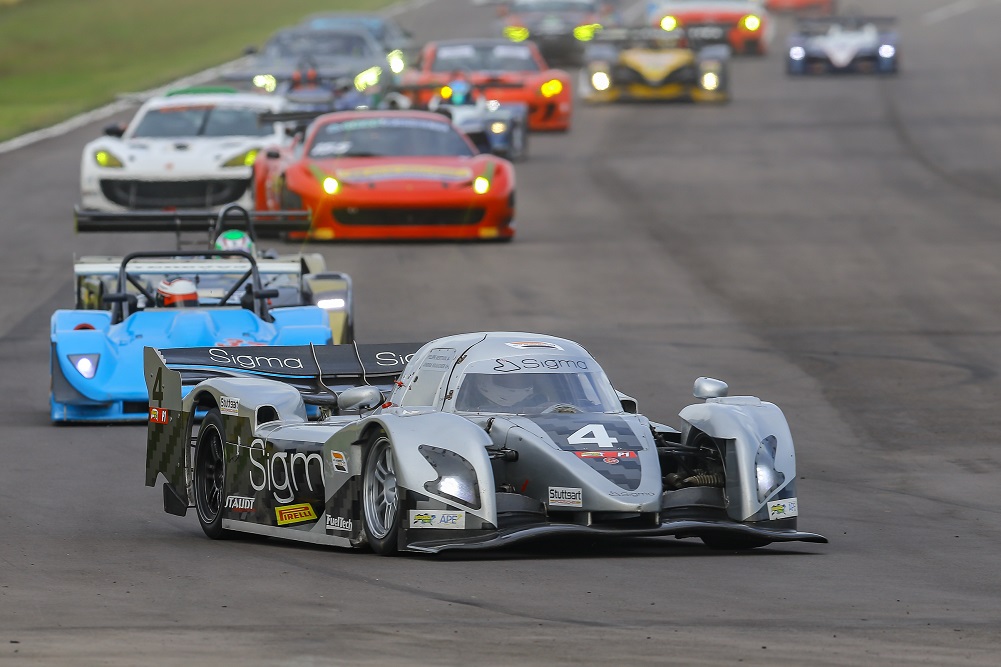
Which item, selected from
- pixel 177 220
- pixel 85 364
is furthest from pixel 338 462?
pixel 177 220

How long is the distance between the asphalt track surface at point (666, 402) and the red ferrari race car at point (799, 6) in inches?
981

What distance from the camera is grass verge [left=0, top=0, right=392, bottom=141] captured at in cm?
4388

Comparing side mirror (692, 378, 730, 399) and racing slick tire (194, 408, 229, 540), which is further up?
side mirror (692, 378, 730, 399)

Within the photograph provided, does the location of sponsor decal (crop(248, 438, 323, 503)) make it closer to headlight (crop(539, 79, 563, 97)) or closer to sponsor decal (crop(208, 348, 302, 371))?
sponsor decal (crop(208, 348, 302, 371))

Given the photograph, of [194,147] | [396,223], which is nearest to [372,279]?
[396,223]

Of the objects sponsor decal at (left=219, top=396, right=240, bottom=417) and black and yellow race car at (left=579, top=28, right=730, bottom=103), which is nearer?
sponsor decal at (left=219, top=396, right=240, bottom=417)

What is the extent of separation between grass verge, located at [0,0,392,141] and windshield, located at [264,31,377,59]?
14.6ft

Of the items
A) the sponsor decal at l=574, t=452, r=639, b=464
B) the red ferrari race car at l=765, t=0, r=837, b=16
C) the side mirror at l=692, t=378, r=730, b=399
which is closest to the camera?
the sponsor decal at l=574, t=452, r=639, b=464

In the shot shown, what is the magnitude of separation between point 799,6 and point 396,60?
2897cm

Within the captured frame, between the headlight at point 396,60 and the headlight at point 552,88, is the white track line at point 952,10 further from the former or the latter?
the headlight at point 552,88

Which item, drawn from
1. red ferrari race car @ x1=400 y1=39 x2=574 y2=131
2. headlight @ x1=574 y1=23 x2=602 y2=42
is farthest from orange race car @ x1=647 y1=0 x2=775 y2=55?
red ferrari race car @ x1=400 y1=39 x2=574 y2=131

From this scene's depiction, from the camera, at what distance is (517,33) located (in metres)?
46.5

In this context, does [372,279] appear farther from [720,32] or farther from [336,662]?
[720,32]

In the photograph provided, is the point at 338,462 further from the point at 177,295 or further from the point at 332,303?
the point at 332,303
